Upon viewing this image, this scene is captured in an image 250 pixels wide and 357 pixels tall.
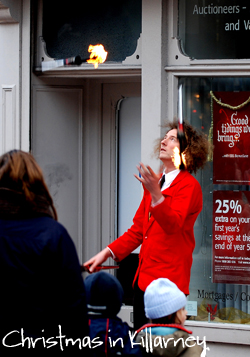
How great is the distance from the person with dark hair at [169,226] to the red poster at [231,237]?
98 cm

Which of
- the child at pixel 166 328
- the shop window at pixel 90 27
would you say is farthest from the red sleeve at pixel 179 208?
the shop window at pixel 90 27

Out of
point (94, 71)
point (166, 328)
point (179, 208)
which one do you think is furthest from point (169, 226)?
point (94, 71)

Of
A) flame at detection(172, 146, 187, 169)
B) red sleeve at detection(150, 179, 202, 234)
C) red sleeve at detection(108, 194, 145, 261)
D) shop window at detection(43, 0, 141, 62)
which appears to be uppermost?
shop window at detection(43, 0, 141, 62)

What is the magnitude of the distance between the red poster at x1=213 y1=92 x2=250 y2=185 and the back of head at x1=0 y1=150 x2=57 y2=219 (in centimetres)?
269

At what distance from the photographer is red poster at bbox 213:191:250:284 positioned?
15.2 ft

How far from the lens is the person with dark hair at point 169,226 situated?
328 cm

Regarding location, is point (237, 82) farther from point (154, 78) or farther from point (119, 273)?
point (119, 273)

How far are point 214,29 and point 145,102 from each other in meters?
0.93

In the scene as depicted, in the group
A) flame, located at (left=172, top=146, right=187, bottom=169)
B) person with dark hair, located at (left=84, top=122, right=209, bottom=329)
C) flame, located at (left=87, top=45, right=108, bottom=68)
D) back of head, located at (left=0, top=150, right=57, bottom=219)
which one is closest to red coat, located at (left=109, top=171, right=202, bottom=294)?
person with dark hair, located at (left=84, top=122, right=209, bottom=329)

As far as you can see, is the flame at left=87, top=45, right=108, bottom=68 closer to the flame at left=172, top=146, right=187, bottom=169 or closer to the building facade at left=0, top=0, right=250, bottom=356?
the building facade at left=0, top=0, right=250, bottom=356

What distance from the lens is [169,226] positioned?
126 inches

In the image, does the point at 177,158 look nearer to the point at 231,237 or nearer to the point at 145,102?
the point at 145,102

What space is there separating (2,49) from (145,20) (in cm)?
144

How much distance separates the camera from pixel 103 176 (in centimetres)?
549
